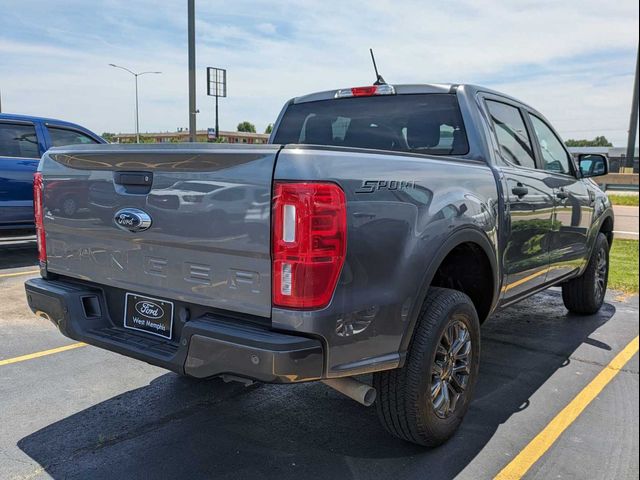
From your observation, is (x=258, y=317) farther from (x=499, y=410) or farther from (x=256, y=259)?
(x=499, y=410)

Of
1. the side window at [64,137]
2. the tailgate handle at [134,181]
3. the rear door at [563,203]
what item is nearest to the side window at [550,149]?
the rear door at [563,203]

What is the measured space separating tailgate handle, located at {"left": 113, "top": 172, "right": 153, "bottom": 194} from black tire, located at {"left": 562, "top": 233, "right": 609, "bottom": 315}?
14.7 feet

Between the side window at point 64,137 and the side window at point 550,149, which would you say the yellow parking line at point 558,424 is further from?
the side window at point 64,137

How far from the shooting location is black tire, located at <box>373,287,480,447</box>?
2.82 metres

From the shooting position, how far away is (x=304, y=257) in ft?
7.54

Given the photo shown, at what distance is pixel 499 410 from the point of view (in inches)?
142

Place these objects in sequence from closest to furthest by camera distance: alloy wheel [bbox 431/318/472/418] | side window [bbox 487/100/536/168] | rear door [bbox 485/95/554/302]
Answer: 1. alloy wheel [bbox 431/318/472/418]
2. rear door [bbox 485/95/554/302]
3. side window [bbox 487/100/536/168]

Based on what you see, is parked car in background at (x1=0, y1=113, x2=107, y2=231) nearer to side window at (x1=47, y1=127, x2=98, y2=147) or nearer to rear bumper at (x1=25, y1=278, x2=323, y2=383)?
side window at (x1=47, y1=127, x2=98, y2=147)

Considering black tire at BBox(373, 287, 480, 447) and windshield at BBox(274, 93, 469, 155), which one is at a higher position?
windshield at BBox(274, 93, 469, 155)

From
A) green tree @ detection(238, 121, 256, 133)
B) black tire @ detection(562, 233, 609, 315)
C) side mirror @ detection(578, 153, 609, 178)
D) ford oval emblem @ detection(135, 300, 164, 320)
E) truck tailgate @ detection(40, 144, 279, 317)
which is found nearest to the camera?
truck tailgate @ detection(40, 144, 279, 317)

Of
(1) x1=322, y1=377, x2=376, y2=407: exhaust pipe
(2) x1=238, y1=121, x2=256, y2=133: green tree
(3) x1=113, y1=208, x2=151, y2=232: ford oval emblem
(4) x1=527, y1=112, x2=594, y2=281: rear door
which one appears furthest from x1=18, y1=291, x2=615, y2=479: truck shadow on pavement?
(2) x1=238, y1=121, x2=256, y2=133: green tree

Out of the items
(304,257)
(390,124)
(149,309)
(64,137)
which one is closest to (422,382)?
(304,257)

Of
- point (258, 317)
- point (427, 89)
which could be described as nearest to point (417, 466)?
point (258, 317)

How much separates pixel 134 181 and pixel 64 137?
6.82 metres
